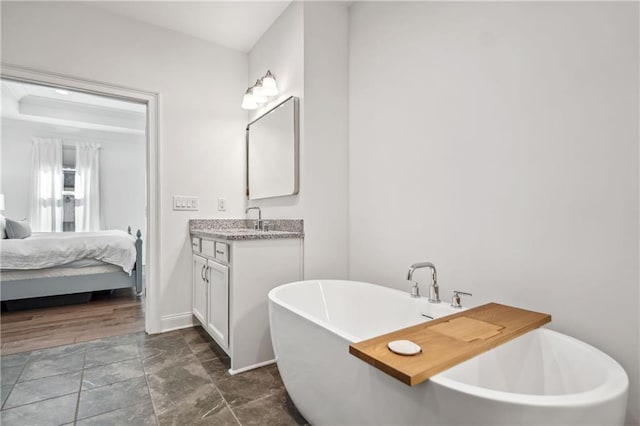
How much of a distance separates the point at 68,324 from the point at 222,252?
1.85 meters

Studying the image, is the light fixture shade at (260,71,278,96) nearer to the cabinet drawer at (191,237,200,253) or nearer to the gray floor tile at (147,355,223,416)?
the cabinet drawer at (191,237,200,253)

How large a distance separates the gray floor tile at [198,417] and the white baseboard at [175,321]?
1.20m

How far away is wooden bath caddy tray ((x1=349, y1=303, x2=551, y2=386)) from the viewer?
838mm

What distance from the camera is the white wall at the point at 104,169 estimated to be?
17.1 ft

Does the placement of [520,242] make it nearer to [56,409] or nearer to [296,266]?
[296,266]

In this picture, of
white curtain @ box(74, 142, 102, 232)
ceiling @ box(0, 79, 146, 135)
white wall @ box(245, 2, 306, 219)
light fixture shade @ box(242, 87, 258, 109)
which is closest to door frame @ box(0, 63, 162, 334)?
light fixture shade @ box(242, 87, 258, 109)

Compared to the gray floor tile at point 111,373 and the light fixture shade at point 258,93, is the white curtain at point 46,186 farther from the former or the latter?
the light fixture shade at point 258,93

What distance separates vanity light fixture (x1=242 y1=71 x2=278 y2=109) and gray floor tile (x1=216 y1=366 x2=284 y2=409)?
1.98 meters

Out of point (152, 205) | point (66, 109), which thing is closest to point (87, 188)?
point (66, 109)

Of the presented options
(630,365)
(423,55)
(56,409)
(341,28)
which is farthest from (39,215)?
(630,365)

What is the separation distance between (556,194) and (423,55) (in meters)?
Result: 1.08

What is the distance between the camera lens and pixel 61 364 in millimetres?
2025

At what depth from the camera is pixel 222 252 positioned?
208cm

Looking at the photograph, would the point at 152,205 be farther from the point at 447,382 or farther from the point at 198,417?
the point at 447,382
